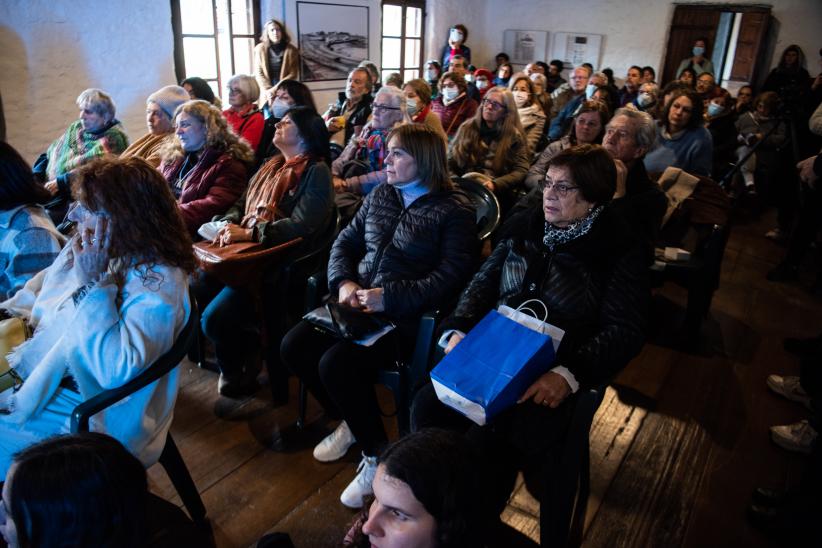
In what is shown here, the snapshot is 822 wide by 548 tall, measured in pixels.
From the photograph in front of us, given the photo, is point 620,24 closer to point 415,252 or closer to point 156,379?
point 415,252

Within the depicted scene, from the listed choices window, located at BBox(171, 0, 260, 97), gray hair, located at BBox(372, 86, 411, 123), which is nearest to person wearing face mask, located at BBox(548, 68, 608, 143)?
gray hair, located at BBox(372, 86, 411, 123)

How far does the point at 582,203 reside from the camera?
172 cm

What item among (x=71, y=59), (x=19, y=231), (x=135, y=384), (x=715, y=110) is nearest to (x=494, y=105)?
(x=19, y=231)

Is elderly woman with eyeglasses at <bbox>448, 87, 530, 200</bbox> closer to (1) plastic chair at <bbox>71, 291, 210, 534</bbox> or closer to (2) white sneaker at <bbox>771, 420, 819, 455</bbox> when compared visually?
(2) white sneaker at <bbox>771, 420, 819, 455</bbox>

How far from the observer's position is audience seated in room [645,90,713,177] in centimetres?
336

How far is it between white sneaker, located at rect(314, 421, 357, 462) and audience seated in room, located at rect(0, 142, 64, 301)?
3.66 ft

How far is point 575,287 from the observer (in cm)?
170

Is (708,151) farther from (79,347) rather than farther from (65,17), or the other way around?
(65,17)

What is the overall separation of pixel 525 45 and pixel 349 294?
32.1ft

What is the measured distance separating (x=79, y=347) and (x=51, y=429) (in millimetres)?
269

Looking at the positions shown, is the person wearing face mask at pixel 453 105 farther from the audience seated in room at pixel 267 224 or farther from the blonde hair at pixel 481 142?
the audience seated in room at pixel 267 224

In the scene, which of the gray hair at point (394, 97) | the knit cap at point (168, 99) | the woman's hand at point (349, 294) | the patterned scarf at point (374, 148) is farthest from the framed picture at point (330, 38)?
the woman's hand at point (349, 294)

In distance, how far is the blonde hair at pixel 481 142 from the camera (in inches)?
136

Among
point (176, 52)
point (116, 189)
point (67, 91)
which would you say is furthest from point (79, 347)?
point (176, 52)
